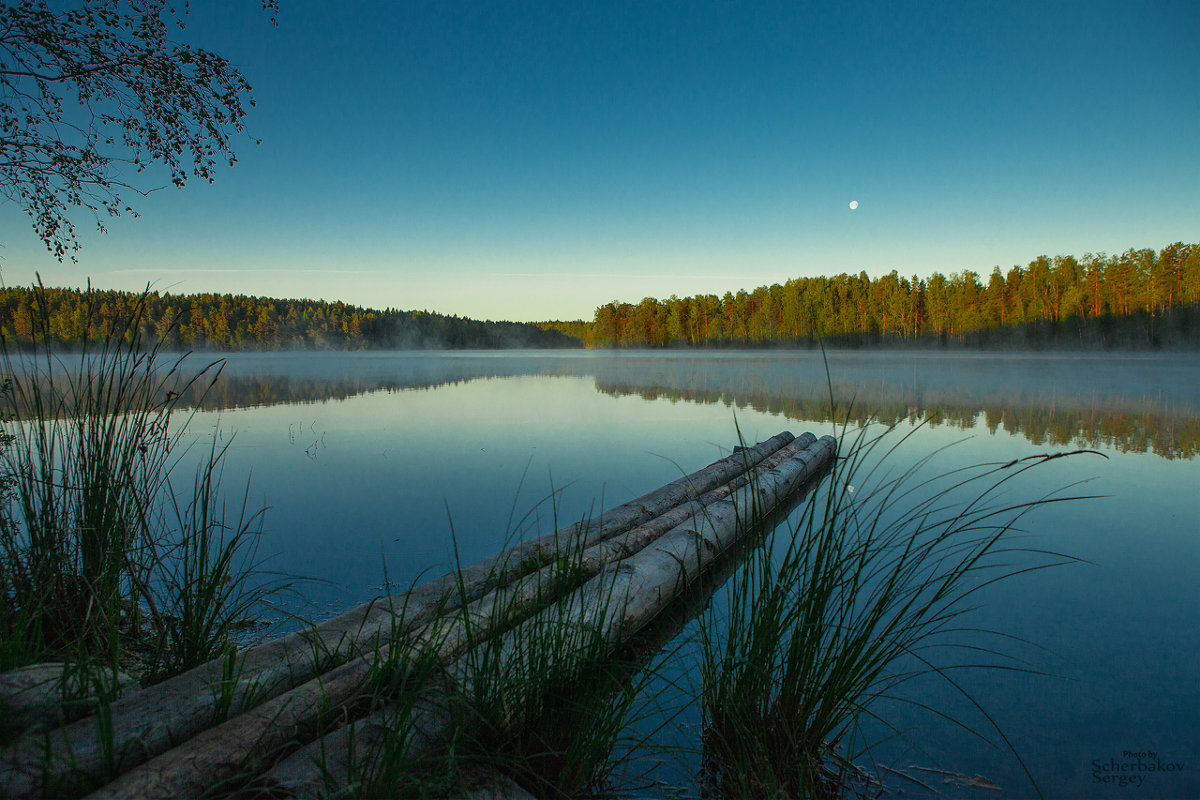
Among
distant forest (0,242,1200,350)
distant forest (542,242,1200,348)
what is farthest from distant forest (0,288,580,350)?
distant forest (542,242,1200,348)

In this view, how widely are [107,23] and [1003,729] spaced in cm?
551

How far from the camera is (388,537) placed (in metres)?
3.90

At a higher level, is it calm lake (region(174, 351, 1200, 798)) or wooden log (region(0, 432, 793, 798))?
wooden log (region(0, 432, 793, 798))

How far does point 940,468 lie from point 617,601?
4.82m

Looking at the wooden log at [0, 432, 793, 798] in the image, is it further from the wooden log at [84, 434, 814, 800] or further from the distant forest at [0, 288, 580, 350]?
the distant forest at [0, 288, 580, 350]

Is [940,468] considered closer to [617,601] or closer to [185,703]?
[617,601]

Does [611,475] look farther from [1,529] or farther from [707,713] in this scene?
[1,529]

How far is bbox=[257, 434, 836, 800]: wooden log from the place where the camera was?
1.33 meters

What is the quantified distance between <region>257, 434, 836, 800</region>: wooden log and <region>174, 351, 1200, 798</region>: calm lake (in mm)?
387

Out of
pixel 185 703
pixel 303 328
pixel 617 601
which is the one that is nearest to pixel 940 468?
pixel 617 601

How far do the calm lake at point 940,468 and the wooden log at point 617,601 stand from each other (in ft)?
1.27

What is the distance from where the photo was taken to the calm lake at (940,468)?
1970 millimetres

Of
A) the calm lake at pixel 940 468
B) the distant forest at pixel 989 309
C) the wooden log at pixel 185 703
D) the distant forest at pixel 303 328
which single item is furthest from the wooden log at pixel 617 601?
the distant forest at pixel 303 328

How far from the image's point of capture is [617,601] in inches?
92.5
